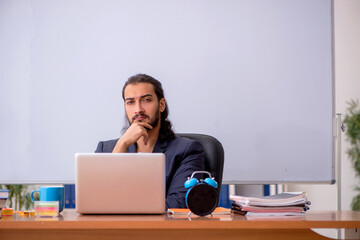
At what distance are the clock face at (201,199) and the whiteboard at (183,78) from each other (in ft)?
5.27

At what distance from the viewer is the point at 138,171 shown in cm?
147

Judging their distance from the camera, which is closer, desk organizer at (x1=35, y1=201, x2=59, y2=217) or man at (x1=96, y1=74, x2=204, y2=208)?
desk organizer at (x1=35, y1=201, x2=59, y2=217)

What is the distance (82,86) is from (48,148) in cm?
48

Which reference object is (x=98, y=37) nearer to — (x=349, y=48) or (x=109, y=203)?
(x=109, y=203)

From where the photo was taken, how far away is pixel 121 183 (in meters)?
1.47

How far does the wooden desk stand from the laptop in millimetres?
130

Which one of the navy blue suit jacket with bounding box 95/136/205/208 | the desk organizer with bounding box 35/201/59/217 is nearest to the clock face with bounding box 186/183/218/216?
the desk organizer with bounding box 35/201/59/217

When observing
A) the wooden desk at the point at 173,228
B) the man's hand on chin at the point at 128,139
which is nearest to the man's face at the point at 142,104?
the man's hand on chin at the point at 128,139

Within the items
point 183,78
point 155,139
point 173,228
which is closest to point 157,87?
point 183,78

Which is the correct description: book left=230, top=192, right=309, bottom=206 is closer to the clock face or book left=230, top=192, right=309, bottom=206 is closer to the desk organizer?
the clock face

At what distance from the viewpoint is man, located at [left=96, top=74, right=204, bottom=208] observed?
7.65 ft

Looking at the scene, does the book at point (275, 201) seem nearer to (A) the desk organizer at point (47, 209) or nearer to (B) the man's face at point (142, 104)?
(A) the desk organizer at point (47, 209)

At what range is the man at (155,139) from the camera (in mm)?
2332

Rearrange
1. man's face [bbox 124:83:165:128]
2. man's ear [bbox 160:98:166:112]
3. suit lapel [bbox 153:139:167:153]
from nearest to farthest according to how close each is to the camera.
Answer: suit lapel [bbox 153:139:167:153] → man's face [bbox 124:83:165:128] → man's ear [bbox 160:98:166:112]
